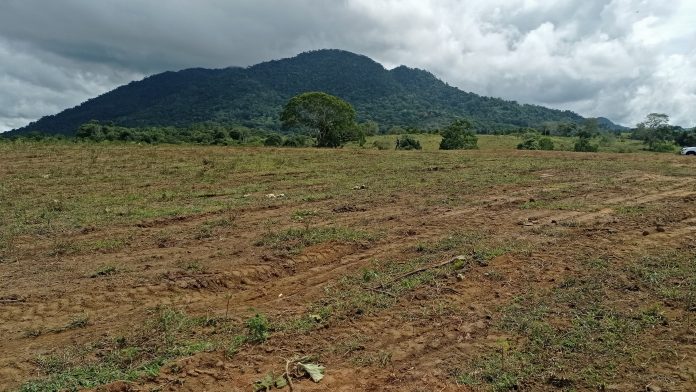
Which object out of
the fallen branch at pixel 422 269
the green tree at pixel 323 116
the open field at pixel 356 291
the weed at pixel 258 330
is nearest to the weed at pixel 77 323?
the open field at pixel 356 291

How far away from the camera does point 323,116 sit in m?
43.6

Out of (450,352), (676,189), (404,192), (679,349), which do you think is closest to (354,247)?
(450,352)

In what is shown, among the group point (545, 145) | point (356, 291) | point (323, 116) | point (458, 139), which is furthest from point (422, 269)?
point (545, 145)

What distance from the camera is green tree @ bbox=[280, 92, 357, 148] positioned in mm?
42781

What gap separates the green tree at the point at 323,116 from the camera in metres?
42.8

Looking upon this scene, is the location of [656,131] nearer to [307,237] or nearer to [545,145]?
[545,145]

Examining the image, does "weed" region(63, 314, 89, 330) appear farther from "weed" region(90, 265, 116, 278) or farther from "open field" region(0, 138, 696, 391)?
"weed" region(90, 265, 116, 278)

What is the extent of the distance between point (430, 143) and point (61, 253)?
48.3 meters

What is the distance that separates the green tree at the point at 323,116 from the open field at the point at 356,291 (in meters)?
30.6

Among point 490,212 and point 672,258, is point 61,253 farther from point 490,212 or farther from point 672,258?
point 672,258

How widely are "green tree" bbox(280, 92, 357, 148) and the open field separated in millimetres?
30571

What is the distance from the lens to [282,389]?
427cm

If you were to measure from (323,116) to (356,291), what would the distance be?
38.3 meters

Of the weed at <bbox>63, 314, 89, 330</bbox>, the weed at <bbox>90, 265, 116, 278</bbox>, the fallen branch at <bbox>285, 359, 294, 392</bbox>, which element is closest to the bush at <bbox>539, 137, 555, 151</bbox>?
the weed at <bbox>90, 265, 116, 278</bbox>
